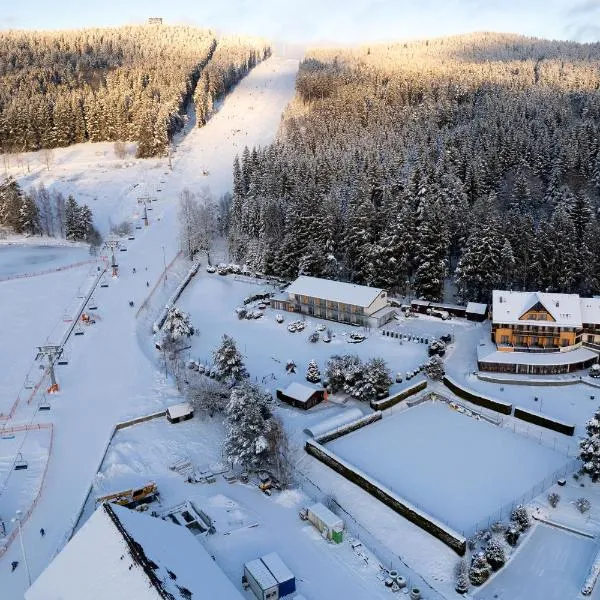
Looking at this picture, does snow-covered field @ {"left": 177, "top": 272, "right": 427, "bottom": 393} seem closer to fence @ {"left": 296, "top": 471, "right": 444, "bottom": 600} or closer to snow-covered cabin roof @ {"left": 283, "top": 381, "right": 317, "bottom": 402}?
snow-covered cabin roof @ {"left": 283, "top": 381, "right": 317, "bottom": 402}

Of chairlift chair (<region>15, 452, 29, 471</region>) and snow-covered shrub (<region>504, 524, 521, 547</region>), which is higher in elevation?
snow-covered shrub (<region>504, 524, 521, 547</region>)

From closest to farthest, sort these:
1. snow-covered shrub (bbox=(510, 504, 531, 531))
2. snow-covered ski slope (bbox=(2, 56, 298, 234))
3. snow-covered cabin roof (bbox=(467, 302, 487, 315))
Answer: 1. snow-covered shrub (bbox=(510, 504, 531, 531))
2. snow-covered cabin roof (bbox=(467, 302, 487, 315))
3. snow-covered ski slope (bbox=(2, 56, 298, 234))

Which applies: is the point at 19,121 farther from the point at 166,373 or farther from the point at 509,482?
the point at 509,482

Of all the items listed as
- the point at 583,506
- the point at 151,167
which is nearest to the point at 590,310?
the point at 583,506

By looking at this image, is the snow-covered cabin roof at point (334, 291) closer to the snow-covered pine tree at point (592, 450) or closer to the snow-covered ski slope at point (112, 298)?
the snow-covered ski slope at point (112, 298)

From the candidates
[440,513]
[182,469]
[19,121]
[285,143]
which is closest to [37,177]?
[19,121]

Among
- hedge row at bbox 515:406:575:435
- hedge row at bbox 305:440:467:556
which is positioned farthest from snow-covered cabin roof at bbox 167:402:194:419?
hedge row at bbox 515:406:575:435

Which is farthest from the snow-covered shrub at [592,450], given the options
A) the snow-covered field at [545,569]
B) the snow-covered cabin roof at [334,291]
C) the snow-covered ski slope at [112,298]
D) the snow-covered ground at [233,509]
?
the snow-covered ski slope at [112,298]
